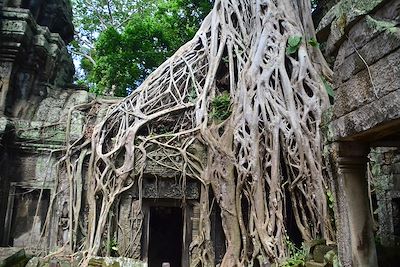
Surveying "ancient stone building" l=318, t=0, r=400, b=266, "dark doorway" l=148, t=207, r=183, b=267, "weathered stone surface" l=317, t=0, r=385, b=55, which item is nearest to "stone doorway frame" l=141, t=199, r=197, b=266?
"dark doorway" l=148, t=207, r=183, b=267

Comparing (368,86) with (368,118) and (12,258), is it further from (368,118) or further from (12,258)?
(12,258)

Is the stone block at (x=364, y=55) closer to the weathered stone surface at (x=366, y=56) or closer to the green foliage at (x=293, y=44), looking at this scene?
the weathered stone surface at (x=366, y=56)

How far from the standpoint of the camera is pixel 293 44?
5855 mm

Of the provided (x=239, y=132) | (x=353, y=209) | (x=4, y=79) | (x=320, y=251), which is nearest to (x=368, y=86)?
(x=353, y=209)

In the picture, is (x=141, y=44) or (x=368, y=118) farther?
(x=141, y=44)

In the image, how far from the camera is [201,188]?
557 cm

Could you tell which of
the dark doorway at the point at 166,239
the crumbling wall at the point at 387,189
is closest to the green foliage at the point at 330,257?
the crumbling wall at the point at 387,189

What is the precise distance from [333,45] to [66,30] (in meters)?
7.14

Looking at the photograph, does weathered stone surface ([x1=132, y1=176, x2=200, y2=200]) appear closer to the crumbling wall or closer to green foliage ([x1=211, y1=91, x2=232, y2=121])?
green foliage ([x1=211, y1=91, x2=232, y2=121])

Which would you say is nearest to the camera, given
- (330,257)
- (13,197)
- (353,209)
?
(353,209)

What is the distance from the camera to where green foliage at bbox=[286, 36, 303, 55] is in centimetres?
585

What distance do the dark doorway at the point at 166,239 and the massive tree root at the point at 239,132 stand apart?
351 cm

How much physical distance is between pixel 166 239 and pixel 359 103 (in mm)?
7585

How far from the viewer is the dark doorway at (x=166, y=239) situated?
8.91 meters
